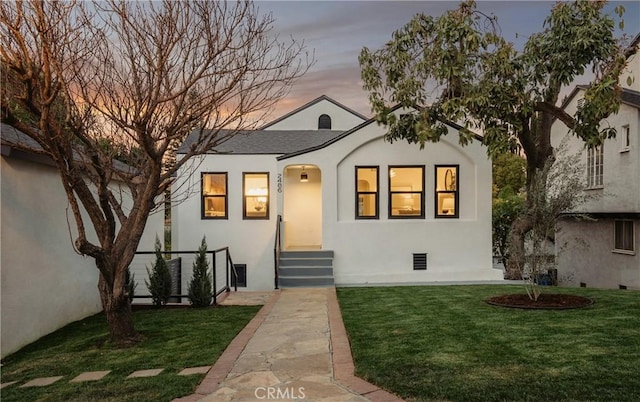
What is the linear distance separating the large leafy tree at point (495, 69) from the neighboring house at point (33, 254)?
24.7 ft

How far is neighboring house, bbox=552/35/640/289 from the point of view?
13.5 metres

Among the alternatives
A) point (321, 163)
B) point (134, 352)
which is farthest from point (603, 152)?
point (134, 352)

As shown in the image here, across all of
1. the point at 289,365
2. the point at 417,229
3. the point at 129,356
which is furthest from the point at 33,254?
the point at 417,229

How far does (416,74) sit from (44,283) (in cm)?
887

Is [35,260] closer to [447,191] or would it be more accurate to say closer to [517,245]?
[447,191]

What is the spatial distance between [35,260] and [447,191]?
400 inches

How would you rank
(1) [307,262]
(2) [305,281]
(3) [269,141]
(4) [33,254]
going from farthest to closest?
(3) [269,141] → (1) [307,262] → (2) [305,281] → (4) [33,254]

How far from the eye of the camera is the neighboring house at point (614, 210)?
1352cm

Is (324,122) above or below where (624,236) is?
above

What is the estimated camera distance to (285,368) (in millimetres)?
5430

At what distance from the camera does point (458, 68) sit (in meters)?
10.6
